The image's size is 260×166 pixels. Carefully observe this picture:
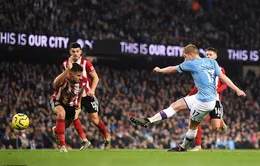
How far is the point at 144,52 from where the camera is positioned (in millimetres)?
29000

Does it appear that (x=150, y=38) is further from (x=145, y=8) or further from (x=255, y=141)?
(x=255, y=141)

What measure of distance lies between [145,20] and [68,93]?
62.8 feet

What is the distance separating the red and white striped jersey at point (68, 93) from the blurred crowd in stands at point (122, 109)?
30.7 ft

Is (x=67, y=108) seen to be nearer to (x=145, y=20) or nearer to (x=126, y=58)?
(x=145, y=20)

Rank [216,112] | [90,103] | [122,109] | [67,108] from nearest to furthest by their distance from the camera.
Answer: [67,108]
[216,112]
[90,103]
[122,109]

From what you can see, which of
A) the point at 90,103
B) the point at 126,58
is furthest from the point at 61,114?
the point at 126,58

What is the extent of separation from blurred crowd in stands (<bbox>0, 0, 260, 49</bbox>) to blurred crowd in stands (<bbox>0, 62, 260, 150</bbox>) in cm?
205

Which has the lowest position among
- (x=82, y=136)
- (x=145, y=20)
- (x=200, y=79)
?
(x=82, y=136)

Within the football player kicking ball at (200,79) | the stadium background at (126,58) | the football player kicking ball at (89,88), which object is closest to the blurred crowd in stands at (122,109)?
the stadium background at (126,58)

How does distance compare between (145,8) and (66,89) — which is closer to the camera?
(66,89)

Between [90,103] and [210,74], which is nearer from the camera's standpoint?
[210,74]

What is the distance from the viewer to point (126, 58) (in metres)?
32.4

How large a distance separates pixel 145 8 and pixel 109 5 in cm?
211

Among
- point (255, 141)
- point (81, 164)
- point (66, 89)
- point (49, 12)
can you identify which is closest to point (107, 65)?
point (49, 12)
